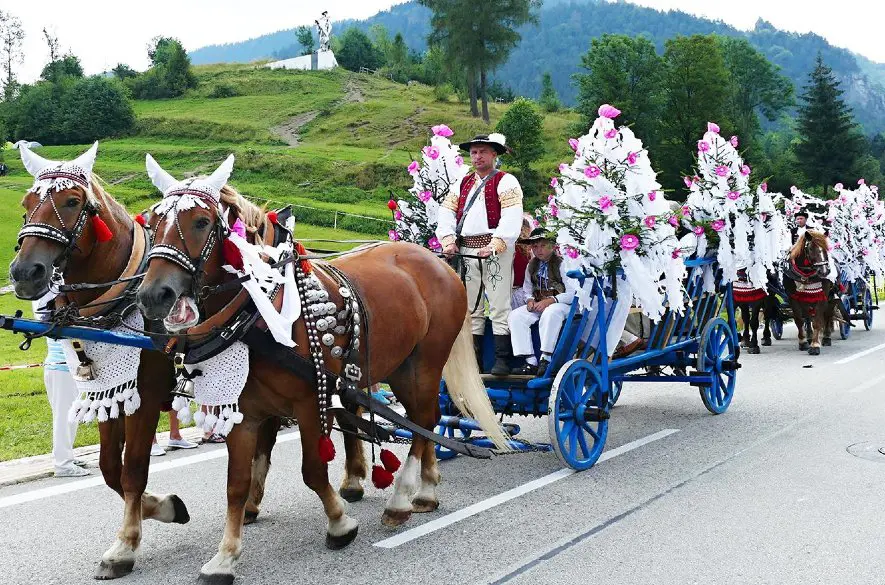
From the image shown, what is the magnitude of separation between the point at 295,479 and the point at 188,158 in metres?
54.1

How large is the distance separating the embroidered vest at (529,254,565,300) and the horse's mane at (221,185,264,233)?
3107 mm

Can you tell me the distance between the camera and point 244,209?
440cm

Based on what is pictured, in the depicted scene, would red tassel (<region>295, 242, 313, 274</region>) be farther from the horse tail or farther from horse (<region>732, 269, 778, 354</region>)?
horse (<region>732, 269, 778, 354</region>)

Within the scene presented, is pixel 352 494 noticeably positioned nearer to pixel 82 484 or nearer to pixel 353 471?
pixel 353 471

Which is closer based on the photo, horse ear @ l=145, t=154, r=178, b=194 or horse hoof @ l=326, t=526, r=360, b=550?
horse ear @ l=145, t=154, r=178, b=194

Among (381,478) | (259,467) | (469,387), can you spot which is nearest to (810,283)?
(469,387)

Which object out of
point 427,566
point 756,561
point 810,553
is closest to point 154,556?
point 427,566

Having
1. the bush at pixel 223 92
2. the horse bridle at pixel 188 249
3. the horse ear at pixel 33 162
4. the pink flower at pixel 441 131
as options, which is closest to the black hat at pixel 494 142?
the pink flower at pixel 441 131

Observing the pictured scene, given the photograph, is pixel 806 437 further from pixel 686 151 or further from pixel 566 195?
pixel 686 151

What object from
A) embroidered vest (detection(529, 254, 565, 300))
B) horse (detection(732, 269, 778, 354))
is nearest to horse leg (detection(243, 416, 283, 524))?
embroidered vest (detection(529, 254, 565, 300))

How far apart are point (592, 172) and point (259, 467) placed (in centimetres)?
334

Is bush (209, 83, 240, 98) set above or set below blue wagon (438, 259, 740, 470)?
above

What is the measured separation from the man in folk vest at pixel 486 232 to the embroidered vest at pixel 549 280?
36cm

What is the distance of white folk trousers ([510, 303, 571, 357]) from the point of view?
21.5ft
